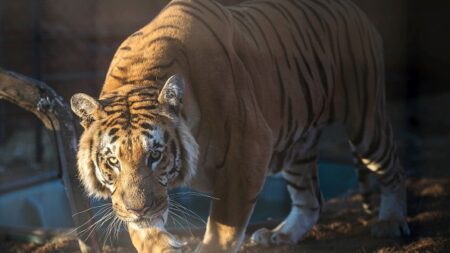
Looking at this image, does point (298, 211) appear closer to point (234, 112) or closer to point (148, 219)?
point (234, 112)

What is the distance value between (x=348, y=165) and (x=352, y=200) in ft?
1.83

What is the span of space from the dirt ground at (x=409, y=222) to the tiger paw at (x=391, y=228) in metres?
0.03

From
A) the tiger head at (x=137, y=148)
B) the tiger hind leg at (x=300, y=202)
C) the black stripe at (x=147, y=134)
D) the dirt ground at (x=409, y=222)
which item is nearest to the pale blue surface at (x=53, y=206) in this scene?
the dirt ground at (x=409, y=222)

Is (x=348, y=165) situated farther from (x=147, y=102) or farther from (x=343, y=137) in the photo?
(x=147, y=102)

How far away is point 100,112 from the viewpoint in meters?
1.95

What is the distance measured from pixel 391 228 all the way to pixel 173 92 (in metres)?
1.16

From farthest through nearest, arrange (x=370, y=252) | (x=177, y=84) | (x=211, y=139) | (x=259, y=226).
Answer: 1. (x=259, y=226)
2. (x=370, y=252)
3. (x=211, y=139)
4. (x=177, y=84)

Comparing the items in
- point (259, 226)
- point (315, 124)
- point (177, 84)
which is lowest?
point (259, 226)

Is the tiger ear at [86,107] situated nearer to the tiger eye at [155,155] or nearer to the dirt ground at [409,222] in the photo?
the tiger eye at [155,155]

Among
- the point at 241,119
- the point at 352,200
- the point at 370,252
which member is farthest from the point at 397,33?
the point at 241,119

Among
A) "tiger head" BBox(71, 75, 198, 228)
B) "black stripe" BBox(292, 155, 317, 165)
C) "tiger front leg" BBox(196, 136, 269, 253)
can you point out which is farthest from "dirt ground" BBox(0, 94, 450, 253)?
"tiger head" BBox(71, 75, 198, 228)

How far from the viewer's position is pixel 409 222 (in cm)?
292

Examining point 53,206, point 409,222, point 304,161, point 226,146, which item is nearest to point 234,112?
point 226,146

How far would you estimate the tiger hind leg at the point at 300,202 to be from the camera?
2.76 m
